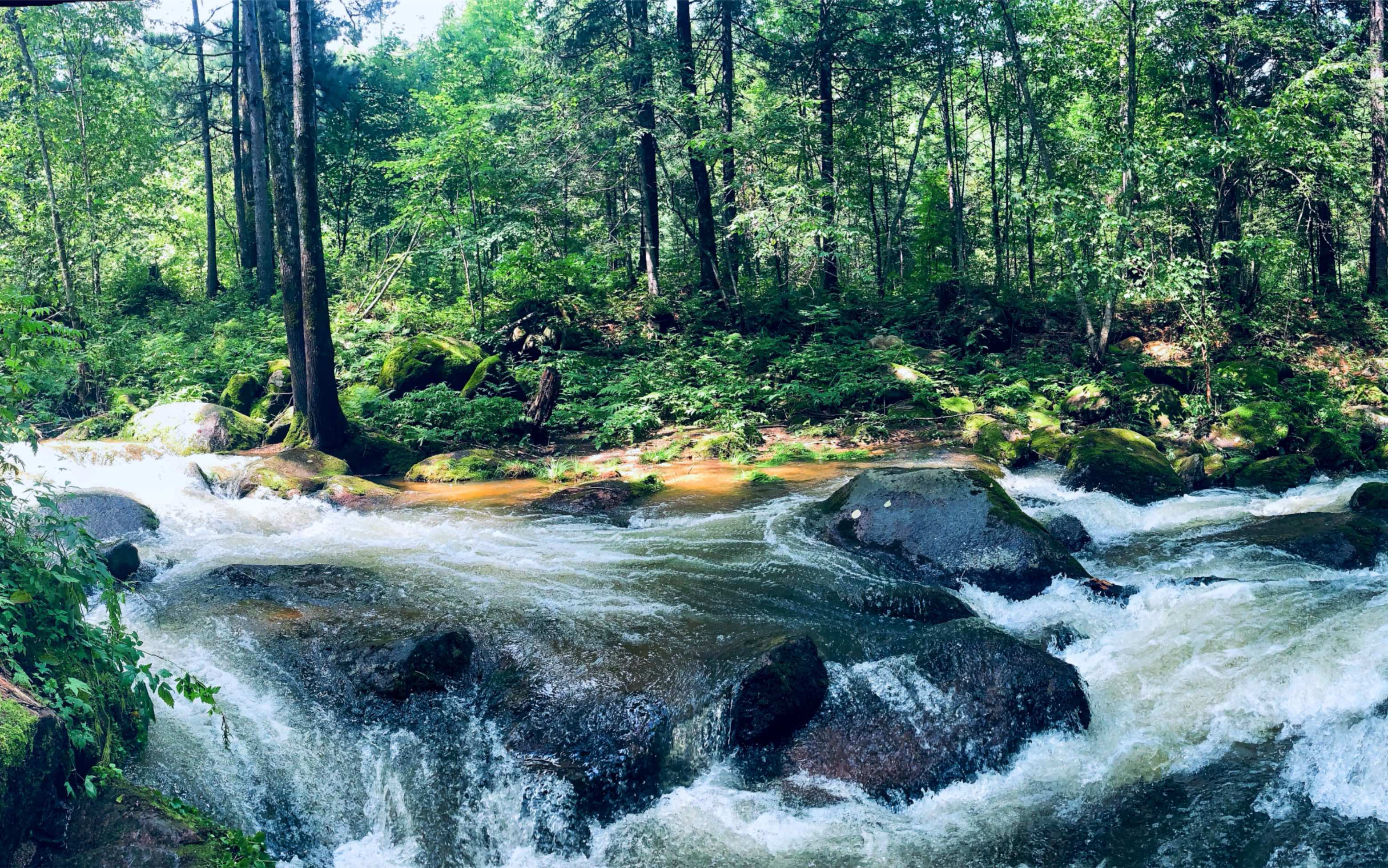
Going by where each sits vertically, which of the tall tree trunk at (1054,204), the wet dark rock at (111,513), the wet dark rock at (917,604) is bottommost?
the wet dark rock at (917,604)

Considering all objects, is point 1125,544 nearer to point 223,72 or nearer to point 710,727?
point 710,727

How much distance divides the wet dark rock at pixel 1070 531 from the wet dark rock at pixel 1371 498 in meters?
2.98

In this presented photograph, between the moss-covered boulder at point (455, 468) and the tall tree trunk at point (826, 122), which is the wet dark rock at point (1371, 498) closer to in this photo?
the moss-covered boulder at point (455, 468)

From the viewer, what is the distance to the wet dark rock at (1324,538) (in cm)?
768

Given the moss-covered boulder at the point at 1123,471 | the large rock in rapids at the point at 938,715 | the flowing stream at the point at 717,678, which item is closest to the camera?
the flowing stream at the point at 717,678

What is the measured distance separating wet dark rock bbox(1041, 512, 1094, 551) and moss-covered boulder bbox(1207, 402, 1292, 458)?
5870 mm

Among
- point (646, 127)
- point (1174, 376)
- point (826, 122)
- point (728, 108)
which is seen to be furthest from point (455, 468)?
point (826, 122)

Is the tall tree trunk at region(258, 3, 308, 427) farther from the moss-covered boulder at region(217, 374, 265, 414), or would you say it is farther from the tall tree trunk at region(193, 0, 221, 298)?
the tall tree trunk at region(193, 0, 221, 298)

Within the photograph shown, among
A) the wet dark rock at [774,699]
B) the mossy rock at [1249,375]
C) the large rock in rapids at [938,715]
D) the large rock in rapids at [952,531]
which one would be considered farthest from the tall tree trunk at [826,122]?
the wet dark rock at [774,699]

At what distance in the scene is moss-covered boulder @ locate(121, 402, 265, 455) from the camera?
1297 centimetres

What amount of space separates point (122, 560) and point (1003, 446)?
10.9m

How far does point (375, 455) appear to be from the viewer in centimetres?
1290

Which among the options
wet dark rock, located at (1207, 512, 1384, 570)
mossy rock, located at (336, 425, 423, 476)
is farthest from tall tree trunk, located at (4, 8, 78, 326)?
wet dark rock, located at (1207, 512, 1384, 570)

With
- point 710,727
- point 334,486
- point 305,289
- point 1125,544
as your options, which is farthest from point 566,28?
point 710,727
